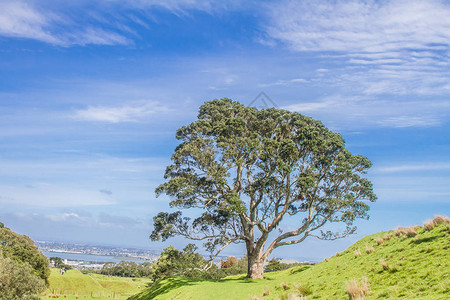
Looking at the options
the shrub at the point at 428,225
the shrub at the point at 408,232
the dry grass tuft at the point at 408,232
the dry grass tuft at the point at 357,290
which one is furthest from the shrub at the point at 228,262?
the dry grass tuft at the point at 357,290

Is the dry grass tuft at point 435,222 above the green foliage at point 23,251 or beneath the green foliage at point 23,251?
above

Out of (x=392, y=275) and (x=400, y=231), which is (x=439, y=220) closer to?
(x=400, y=231)

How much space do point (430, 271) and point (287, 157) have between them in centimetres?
2002

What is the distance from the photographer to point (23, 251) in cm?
6562

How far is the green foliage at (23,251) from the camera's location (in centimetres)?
6456

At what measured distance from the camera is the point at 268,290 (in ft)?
78.6

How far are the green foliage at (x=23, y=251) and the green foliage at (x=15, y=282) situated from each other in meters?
26.6

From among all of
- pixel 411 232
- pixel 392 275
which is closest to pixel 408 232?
pixel 411 232

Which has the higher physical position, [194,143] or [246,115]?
[246,115]

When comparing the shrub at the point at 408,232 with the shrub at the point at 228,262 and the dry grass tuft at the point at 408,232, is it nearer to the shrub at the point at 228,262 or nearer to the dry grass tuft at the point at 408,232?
the dry grass tuft at the point at 408,232

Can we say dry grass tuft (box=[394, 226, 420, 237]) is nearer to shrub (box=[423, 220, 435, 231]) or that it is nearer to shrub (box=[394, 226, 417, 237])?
shrub (box=[394, 226, 417, 237])

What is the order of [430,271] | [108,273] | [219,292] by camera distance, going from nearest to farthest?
[430,271]
[219,292]
[108,273]

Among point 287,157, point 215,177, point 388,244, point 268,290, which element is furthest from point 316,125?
point 268,290

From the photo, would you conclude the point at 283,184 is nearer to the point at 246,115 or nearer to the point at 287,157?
Answer: the point at 287,157
